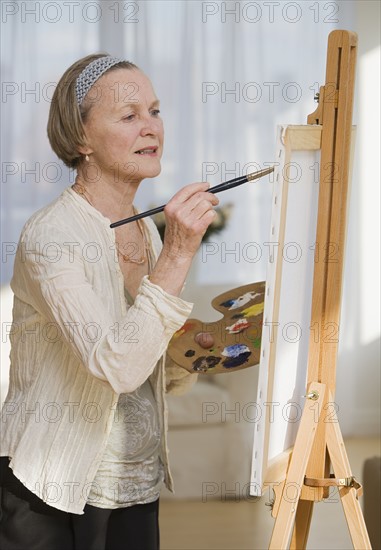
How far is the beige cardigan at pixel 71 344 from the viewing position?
5.46 ft

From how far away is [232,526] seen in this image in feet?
12.8

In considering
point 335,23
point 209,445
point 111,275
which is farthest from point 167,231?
point 335,23

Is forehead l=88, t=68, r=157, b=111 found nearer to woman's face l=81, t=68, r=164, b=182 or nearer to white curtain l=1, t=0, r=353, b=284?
woman's face l=81, t=68, r=164, b=182

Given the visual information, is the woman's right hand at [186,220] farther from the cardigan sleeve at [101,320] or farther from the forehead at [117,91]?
the forehead at [117,91]

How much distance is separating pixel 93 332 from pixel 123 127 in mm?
453

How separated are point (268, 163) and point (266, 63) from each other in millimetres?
493

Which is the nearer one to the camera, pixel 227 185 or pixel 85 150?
pixel 227 185

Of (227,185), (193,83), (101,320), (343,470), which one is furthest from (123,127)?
(193,83)

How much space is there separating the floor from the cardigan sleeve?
2.05 metres

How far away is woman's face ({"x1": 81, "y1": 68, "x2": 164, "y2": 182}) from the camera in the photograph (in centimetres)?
186

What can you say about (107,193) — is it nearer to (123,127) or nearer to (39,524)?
(123,127)

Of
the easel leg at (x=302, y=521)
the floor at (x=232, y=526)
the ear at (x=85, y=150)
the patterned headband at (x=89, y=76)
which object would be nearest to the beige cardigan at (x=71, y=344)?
the ear at (x=85, y=150)

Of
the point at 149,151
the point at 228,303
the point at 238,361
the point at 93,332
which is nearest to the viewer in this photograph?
the point at 93,332

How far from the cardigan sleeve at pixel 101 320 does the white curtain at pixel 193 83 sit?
2.64 meters
